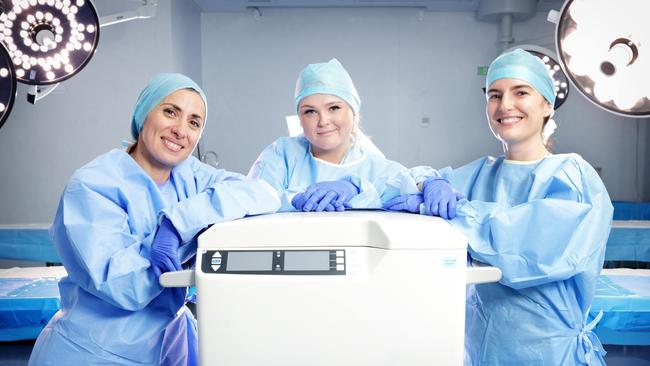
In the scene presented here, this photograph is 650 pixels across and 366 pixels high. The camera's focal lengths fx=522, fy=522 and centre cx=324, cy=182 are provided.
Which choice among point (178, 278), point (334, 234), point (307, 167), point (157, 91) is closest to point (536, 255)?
point (334, 234)

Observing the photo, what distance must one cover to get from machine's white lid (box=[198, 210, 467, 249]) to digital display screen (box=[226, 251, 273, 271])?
14mm

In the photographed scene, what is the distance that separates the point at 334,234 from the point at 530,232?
1.41 ft

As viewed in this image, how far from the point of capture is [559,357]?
1207 millimetres

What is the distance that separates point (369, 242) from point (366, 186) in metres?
0.46

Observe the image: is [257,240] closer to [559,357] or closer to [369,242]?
[369,242]

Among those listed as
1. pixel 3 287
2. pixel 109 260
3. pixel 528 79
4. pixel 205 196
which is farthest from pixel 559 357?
pixel 3 287

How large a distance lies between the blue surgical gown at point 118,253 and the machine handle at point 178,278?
80 millimetres

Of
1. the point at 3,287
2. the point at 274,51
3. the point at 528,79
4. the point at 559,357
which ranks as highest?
the point at 274,51

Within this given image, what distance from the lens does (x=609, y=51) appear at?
1793mm

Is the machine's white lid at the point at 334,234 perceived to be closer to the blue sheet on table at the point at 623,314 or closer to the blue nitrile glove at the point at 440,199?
the blue nitrile glove at the point at 440,199

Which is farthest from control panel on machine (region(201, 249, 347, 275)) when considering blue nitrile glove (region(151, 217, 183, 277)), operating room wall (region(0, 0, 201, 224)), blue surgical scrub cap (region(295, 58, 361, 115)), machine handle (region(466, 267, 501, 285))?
operating room wall (region(0, 0, 201, 224))

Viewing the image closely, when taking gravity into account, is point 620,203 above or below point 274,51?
below

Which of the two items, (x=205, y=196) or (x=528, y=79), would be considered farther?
(x=528, y=79)

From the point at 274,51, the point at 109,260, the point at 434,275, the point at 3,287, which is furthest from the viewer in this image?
the point at 274,51
